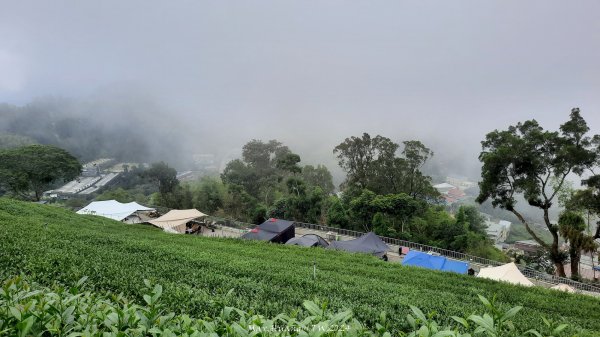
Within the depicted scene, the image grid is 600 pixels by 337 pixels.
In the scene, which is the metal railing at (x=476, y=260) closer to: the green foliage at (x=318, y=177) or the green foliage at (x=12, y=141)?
the green foliage at (x=318, y=177)

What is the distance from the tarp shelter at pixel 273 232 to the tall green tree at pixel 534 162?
9609 mm

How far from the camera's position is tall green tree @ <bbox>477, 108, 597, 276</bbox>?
14.2 metres

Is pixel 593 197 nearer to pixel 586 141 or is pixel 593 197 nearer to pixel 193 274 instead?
pixel 586 141

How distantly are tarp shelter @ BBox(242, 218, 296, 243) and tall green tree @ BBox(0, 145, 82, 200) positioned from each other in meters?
20.4

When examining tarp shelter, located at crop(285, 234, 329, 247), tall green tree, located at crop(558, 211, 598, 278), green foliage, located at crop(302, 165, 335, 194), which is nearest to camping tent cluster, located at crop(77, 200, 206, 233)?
tarp shelter, located at crop(285, 234, 329, 247)

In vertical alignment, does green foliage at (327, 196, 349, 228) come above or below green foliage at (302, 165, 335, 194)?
below

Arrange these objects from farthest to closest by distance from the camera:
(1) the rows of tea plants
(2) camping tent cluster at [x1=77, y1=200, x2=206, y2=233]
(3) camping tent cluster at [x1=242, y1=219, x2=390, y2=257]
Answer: (2) camping tent cluster at [x1=77, y1=200, x2=206, y2=233] < (3) camping tent cluster at [x1=242, y1=219, x2=390, y2=257] < (1) the rows of tea plants

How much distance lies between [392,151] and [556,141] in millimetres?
11438

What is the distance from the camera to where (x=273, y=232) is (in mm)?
16016

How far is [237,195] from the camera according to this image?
99.1 feet

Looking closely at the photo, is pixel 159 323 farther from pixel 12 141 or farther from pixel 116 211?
pixel 12 141

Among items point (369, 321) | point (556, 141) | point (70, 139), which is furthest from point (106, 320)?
point (70, 139)

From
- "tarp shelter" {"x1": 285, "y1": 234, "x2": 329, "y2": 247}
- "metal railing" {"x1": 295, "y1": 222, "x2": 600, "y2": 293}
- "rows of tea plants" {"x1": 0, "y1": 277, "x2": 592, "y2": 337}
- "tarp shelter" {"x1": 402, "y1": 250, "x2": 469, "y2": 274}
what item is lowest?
"metal railing" {"x1": 295, "y1": 222, "x2": 600, "y2": 293}

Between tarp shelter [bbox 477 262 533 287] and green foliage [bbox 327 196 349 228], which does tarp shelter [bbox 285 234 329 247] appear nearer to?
tarp shelter [bbox 477 262 533 287]
